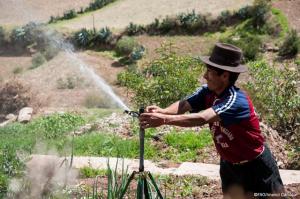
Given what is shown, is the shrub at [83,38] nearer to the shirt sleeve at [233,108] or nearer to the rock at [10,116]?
the rock at [10,116]

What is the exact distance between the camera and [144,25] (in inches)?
1004

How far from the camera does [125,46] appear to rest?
23.0m

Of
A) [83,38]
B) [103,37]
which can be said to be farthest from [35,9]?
[103,37]

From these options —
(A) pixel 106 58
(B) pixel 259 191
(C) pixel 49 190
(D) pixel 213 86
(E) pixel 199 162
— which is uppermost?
(D) pixel 213 86

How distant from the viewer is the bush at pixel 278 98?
27.7ft

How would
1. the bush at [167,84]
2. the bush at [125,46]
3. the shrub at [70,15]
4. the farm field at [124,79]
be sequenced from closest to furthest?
1. the farm field at [124,79]
2. the bush at [167,84]
3. the bush at [125,46]
4. the shrub at [70,15]

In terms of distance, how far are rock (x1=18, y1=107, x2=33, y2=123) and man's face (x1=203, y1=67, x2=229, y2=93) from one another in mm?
10539

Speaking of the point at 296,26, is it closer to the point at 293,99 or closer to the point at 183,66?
the point at 183,66

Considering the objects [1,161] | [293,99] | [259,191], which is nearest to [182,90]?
[293,99]

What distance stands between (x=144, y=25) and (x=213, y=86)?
22.0m

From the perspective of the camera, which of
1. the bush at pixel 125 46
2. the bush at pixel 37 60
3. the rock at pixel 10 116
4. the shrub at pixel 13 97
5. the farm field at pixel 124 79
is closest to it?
the farm field at pixel 124 79

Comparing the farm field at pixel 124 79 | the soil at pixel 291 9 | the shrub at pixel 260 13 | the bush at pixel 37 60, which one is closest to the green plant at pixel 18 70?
the farm field at pixel 124 79

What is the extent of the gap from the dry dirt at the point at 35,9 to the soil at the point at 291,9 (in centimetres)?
1126

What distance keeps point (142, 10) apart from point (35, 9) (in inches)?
263
